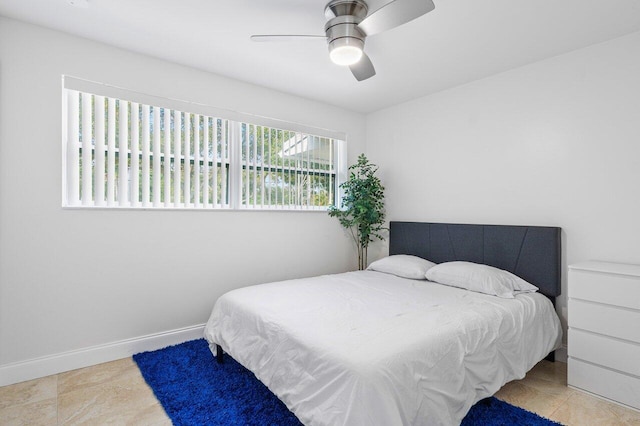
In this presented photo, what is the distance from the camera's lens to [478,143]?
127 inches

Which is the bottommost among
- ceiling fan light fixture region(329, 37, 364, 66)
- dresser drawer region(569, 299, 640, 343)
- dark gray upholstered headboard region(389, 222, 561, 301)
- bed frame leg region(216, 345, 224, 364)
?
bed frame leg region(216, 345, 224, 364)

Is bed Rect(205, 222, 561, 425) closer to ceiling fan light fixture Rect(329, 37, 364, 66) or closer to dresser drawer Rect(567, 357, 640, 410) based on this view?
dresser drawer Rect(567, 357, 640, 410)

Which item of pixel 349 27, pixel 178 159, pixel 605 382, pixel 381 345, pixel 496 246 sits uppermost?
pixel 349 27

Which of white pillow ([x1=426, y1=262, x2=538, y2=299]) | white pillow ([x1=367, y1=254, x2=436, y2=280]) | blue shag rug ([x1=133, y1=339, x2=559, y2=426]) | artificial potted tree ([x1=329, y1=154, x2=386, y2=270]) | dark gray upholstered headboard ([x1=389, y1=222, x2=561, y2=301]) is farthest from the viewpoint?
artificial potted tree ([x1=329, y1=154, x2=386, y2=270])

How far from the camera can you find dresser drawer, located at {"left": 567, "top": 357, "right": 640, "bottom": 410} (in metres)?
2.00

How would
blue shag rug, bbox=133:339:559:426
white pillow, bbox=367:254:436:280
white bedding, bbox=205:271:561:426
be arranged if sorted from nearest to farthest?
white bedding, bbox=205:271:561:426, blue shag rug, bbox=133:339:559:426, white pillow, bbox=367:254:436:280

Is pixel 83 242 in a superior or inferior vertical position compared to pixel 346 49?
inferior

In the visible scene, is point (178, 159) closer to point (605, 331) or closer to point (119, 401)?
point (119, 401)

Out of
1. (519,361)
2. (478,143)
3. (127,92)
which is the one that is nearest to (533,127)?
(478,143)

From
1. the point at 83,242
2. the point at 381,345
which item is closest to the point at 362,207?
the point at 381,345

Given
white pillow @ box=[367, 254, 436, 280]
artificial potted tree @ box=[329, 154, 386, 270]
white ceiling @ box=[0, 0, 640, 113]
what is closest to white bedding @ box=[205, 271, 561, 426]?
white pillow @ box=[367, 254, 436, 280]

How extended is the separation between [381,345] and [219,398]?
3.89ft

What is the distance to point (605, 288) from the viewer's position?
6.92 ft

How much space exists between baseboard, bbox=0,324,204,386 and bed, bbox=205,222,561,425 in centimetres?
58
